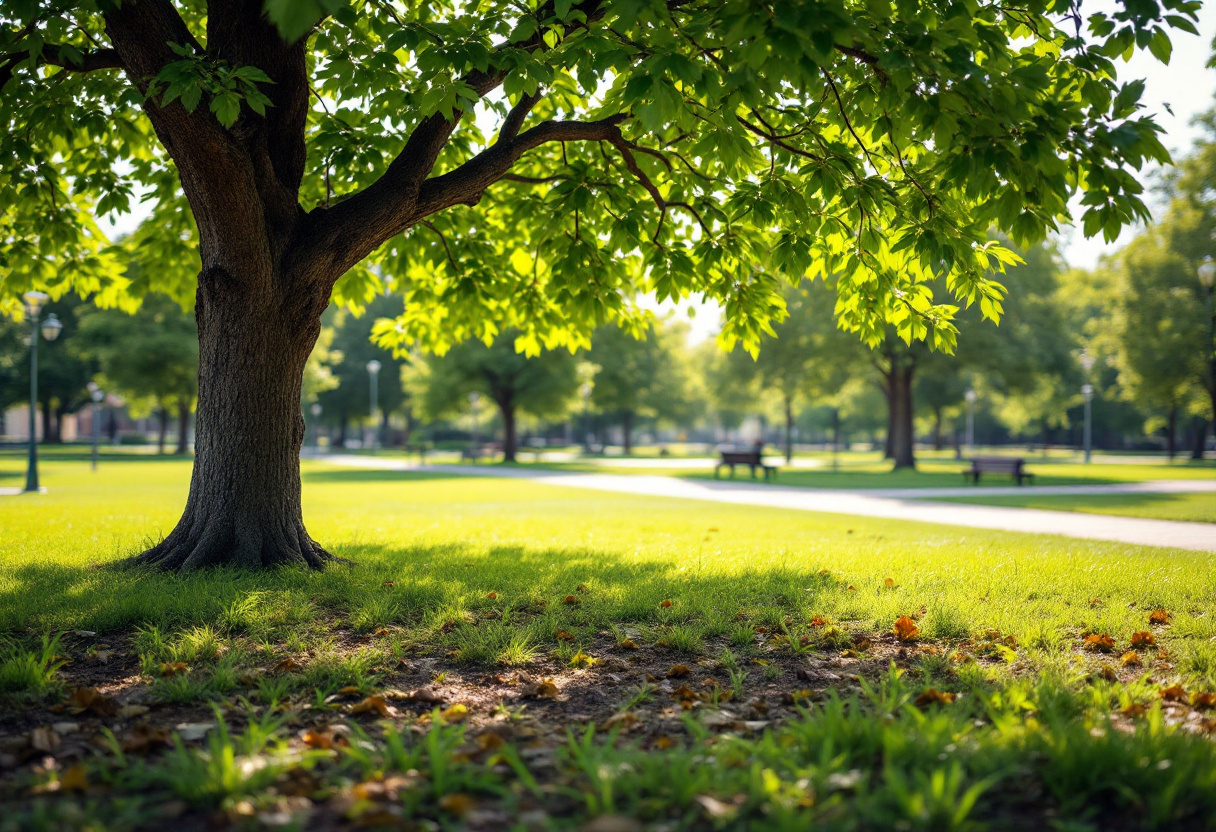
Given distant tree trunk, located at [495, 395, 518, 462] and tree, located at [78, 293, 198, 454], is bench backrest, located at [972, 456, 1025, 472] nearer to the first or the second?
distant tree trunk, located at [495, 395, 518, 462]

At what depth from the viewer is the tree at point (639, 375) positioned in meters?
48.3

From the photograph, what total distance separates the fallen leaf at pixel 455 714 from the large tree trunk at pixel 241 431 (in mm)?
3266

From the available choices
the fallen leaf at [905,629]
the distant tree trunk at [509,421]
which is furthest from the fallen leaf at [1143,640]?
the distant tree trunk at [509,421]

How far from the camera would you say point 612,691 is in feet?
12.4

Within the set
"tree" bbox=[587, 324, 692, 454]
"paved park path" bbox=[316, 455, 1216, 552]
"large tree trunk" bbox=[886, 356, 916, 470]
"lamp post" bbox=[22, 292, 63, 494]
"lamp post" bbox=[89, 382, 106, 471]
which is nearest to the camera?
"paved park path" bbox=[316, 455, 1216, 552]

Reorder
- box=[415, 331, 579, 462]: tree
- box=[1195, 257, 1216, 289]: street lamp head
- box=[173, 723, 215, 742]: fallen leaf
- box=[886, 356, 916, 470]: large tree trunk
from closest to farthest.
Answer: box=[173, 723, 215, 742]: fallen leaf, box=[1195, 257, 1216, 289]: street lamp head, box=[886, 356, 916, 470]: large tree trunk, box=[415, 331, 579, 462]: tree

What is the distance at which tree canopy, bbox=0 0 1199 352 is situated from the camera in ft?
12.5

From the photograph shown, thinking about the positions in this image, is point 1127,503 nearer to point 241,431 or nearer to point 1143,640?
point 1143,640

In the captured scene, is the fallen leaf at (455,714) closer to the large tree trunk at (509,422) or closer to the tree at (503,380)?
the tree at (503,380)

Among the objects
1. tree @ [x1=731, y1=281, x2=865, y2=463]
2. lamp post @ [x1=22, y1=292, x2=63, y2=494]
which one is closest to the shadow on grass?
lamp post @ [x1=22, y1=292, x2=63, y2=494]

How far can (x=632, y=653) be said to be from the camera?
14.7ft

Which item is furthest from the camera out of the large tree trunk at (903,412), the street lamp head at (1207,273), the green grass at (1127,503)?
the large tree trunk at (903,412)

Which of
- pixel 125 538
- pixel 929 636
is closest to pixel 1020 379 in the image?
pixel 929 636

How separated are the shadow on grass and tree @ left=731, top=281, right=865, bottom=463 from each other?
22.7 meters
